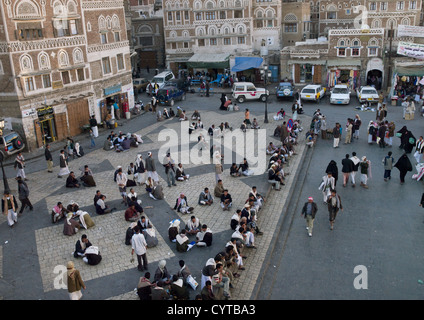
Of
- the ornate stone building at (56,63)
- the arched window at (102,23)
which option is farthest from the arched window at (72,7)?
the arched window at (102,23)

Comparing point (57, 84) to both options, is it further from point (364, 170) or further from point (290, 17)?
point (290, 17)

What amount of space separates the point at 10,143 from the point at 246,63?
24.7 meters

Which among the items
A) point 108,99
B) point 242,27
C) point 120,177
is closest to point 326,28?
point 242,27

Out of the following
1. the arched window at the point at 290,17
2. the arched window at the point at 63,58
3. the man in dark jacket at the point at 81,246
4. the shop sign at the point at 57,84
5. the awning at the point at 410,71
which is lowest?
the man in dark jacket at the point at 81,246

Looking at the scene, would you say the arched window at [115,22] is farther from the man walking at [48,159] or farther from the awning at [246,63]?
the man walking at [48,159]

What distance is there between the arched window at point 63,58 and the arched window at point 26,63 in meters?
2.21

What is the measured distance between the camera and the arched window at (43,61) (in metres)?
26.5

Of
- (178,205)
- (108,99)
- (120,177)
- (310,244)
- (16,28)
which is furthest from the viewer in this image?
(108,99)

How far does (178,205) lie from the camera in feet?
58.5

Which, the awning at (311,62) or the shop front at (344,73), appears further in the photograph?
the awning at (311,62)

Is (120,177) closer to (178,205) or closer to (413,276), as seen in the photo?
(178,205)

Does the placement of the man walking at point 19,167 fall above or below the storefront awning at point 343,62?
below

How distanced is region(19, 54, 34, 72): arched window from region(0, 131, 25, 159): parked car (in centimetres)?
375

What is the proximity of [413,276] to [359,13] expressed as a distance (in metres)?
43.7
